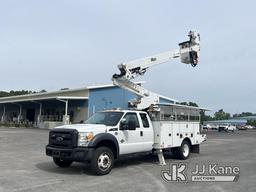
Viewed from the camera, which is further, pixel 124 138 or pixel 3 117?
pixel 3 117

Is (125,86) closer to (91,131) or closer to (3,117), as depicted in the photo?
(91,131)

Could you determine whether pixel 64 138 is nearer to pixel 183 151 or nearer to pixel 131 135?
pixel 131 135

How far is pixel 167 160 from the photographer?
48.2 ft

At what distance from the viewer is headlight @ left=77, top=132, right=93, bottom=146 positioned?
422 inches

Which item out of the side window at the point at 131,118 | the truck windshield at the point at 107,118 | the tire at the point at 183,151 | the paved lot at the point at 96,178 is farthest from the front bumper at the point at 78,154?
the tire at the point at 183,151

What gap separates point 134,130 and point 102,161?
1922 mm

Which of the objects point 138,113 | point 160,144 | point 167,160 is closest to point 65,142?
point 138,113

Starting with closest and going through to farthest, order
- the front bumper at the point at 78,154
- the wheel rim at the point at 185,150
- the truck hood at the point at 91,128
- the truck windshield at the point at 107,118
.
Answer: the front bumper at the point at 78,154
the truck hood at the point at 91,128
the truck windshield at the point at 107,118
the wheel rim at the point at 185,150

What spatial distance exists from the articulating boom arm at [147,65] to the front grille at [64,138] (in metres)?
3.87

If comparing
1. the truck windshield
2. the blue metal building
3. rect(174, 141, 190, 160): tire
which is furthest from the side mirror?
the blue metal building

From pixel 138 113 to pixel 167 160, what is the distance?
2898 millimetres

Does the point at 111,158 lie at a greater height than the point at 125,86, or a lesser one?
lesser
